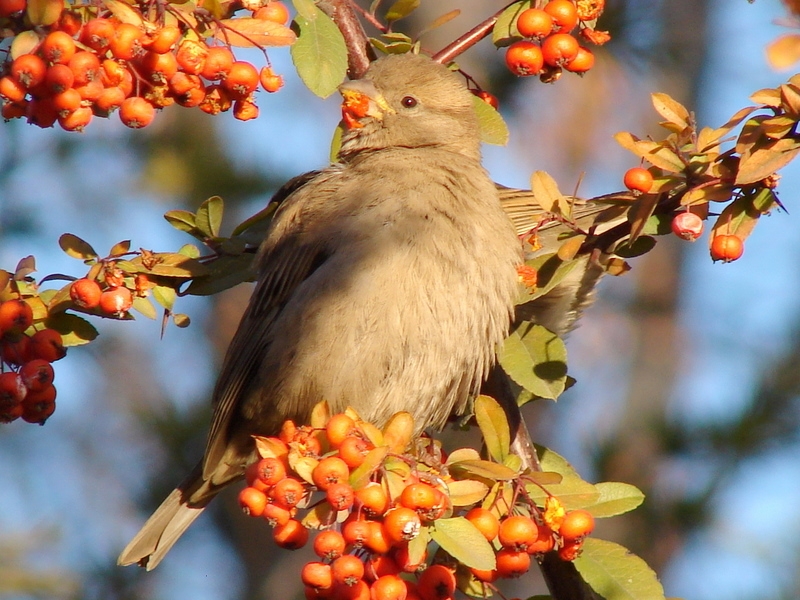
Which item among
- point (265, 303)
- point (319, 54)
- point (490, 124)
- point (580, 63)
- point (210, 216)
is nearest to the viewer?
point (319, 54)

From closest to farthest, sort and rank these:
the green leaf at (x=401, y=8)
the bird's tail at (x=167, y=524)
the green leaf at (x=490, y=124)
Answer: the green leaf at (x=401, y=8), the green leaf at (x=490, y=124), the bird's tail at (x=167, y=524)

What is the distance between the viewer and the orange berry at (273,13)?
3447mm

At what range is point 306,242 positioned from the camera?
175 inches

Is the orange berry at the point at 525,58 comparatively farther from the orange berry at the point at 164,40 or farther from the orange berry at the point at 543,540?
the orange berry at the point at 543,540

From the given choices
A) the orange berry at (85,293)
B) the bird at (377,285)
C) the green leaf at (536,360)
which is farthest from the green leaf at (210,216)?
the green leaf at (536,360)

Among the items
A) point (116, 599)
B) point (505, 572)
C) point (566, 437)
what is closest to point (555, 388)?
point (505, 572)

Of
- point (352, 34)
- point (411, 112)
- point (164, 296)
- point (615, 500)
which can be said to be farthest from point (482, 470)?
point (411, 112)

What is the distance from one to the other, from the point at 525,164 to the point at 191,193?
5.97 meters

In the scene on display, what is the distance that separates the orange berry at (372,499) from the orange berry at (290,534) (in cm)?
32

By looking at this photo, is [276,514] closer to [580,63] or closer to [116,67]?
[116,67]

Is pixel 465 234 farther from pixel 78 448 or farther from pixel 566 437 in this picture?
pixel 78 448

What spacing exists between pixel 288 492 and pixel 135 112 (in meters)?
1.26

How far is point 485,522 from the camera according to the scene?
307cm

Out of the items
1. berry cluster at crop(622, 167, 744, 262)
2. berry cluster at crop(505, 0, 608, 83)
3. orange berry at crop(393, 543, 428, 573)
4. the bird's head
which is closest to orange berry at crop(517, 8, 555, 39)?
berry cluster at crop(505, 0, 608, 83)
